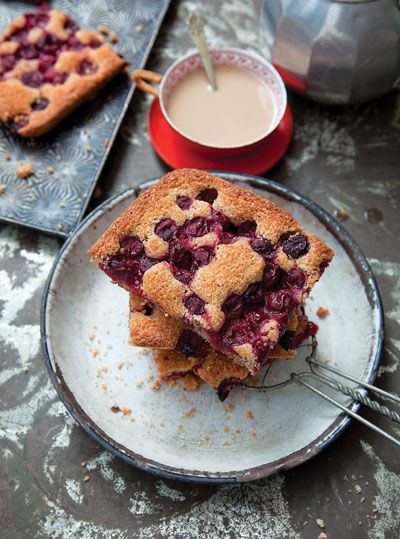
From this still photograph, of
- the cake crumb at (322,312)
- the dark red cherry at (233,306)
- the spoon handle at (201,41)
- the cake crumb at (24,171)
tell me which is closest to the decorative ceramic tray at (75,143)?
the cake crumb at (24,171)

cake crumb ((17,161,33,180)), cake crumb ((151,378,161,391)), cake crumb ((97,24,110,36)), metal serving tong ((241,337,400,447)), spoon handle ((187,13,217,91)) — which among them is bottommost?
cake crumb ((151,378,161,391))

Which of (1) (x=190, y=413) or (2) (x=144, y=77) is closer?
(1) (x=190, y=413)

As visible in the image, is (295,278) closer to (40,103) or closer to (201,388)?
(201,388)

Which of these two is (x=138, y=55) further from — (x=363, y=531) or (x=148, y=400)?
(x=363, y=531)

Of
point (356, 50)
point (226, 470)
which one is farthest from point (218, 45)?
point (226, 470)

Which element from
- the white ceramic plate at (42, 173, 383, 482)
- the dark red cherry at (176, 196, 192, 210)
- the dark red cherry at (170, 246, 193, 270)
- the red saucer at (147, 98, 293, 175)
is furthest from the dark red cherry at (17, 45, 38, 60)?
the dark red cherry at (170, 246, 193, 270)

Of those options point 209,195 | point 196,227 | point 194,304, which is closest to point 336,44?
point 209,195

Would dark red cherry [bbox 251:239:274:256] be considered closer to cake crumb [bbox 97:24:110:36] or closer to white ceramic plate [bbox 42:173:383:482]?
white ceramic plate [bbox 42:173:383:482]
